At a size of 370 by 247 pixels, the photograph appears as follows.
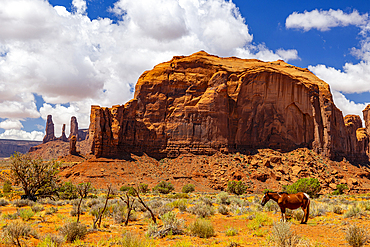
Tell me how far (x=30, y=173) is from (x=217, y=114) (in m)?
43.9

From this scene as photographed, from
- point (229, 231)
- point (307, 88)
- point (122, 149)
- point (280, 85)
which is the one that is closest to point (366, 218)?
point (229, 231)

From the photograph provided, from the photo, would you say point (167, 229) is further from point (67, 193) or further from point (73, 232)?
point (67, 193)

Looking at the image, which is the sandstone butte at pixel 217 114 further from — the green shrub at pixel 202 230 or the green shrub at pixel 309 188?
the green shrub at pixel 202 230

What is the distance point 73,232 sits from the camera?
867cm

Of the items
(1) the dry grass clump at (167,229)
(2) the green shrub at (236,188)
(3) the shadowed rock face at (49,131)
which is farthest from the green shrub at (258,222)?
(3) the shadowed rock face at (49,131)

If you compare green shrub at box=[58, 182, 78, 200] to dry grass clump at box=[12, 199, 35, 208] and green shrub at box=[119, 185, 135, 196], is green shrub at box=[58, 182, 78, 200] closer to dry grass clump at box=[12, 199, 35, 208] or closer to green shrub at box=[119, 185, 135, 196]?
green shrub at box=[119, 185, 135, 196]

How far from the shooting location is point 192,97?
59812mm

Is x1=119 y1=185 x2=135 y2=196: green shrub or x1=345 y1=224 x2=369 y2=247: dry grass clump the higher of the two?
x1=345 y1=224 x2=369 y2=247: dry grass clump

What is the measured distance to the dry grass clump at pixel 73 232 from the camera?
28.1 feet

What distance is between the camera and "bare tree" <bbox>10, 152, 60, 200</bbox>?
60.6ft

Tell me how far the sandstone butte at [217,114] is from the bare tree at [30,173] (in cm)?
3336

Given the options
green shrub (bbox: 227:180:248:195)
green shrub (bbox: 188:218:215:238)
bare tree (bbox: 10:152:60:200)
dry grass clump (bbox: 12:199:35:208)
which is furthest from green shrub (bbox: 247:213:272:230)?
green shrub (bbox: 227:180:248:195)

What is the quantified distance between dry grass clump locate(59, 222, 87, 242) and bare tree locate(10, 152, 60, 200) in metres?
12.5

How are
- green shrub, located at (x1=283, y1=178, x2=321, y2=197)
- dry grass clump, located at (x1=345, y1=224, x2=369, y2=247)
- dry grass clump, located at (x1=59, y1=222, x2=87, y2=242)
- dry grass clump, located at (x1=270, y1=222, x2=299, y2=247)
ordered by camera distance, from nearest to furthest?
dry grass clump, located at (x1=270, y1=222, x2=299, y2=247) < dry grass clump, located at (x1=345, y1=224, x2=369, y2=247) < dry grass clump, located at (x1=59, y1=222, x2=87, y2=242) < green shrub, located at (x1=283, y1=178, x2=321, y2=197)
